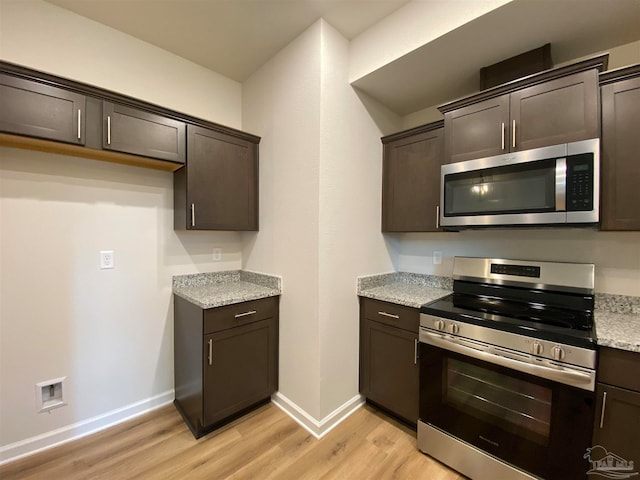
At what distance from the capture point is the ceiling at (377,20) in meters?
1.45

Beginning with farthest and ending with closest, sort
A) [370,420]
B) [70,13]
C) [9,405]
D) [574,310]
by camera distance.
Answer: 1. [370,420]
2. [70,13]
3. [9,405]
4. [574,310]

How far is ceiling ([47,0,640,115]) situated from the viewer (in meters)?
1.45

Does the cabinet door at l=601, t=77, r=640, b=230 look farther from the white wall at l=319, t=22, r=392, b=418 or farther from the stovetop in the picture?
the white wall at l=319, t=22, r=392, b=418

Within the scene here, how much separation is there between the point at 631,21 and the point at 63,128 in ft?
10.7

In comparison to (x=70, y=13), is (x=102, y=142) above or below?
below

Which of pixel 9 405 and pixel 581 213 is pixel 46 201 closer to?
pixel 9 405

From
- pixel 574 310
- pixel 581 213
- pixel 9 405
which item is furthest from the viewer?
pixel 9 405

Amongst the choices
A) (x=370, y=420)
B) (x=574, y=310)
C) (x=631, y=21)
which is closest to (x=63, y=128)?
(x=370, y=420)

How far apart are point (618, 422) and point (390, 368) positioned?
1.14 m

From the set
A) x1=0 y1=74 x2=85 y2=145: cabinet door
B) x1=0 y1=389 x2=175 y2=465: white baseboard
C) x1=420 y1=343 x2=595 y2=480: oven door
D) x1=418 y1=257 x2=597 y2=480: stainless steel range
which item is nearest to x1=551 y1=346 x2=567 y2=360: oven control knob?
x1=418 y1=257 x2=597 y2=480: stainless steel range

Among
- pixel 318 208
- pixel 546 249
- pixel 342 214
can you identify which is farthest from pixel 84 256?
pixel 546 249

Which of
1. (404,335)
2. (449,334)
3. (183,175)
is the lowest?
(404,335)

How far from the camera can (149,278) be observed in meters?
2.12

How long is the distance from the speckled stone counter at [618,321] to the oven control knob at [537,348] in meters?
0.21
